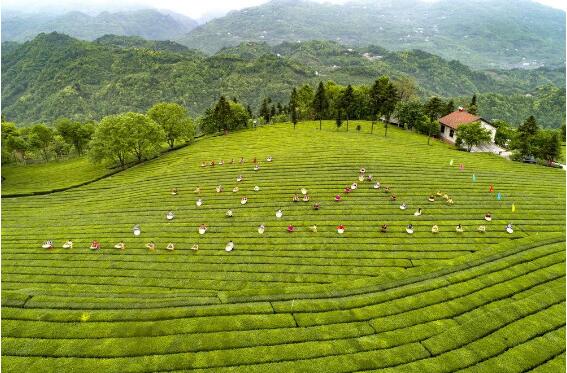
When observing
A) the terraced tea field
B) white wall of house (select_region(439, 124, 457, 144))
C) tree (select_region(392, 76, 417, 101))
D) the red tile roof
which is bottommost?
white wall of house (select_region(439, 124, 457, 144))

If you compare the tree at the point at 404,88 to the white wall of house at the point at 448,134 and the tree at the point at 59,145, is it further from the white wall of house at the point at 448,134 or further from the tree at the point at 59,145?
the tree at the point at 59,145

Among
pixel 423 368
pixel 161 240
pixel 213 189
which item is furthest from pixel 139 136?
pixel 423 368

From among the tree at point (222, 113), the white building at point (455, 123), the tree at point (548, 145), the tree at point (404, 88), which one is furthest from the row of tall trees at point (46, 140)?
the tree at point (548, 145)

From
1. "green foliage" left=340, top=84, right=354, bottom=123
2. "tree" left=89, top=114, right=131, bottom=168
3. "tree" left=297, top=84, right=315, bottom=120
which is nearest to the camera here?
"tree" left=89, top=114, right=131, bottom=168

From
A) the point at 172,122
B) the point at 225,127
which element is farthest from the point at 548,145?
the point at 172,122

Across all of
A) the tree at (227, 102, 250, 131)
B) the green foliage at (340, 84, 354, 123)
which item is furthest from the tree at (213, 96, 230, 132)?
the green foliage at (340, 84, 354, 123)

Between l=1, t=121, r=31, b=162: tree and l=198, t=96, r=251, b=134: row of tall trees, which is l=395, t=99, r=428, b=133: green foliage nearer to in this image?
l=198, t=96, r=251, b=134: row of tall trees

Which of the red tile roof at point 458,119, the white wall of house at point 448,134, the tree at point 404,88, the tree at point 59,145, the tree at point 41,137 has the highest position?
the tree at point 404,88
